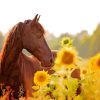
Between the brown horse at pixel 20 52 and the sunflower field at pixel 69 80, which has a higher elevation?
the brown horse at pixel 20 52

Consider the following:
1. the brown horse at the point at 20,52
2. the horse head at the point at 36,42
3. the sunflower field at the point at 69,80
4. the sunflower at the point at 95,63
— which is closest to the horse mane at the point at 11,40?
the brown horse at the point at 20,52

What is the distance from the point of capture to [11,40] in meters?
7.62

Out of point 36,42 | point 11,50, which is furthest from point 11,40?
point 36,42

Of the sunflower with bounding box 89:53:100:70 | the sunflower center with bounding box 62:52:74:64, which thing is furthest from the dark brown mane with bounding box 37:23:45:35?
the sunflower center with bounding box 62:52:74:64

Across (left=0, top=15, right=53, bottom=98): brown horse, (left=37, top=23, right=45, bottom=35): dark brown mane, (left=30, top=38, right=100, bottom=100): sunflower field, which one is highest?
(left=37, top=23, right=45, bottom=35): dark brown mane

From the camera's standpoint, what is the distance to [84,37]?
50.8 m

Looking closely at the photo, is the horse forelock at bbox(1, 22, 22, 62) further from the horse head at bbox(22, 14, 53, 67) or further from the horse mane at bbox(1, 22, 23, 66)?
the horse head at bbox(22, 14, 53, 67)

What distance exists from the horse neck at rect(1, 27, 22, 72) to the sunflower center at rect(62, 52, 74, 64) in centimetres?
359

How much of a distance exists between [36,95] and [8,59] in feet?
10.3

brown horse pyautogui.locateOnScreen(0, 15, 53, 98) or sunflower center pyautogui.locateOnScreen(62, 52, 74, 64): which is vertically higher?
brown horse pyautogui.locateOnScreen(0, 15, 53, 98)

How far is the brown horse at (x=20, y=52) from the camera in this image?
767cm

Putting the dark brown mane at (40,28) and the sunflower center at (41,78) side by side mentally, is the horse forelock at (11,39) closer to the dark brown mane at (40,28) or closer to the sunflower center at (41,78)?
the dark brown mane at (40,28)

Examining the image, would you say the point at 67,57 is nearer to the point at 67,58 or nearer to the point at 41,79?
the point at 67,58

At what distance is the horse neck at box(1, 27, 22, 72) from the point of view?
7625 mm
